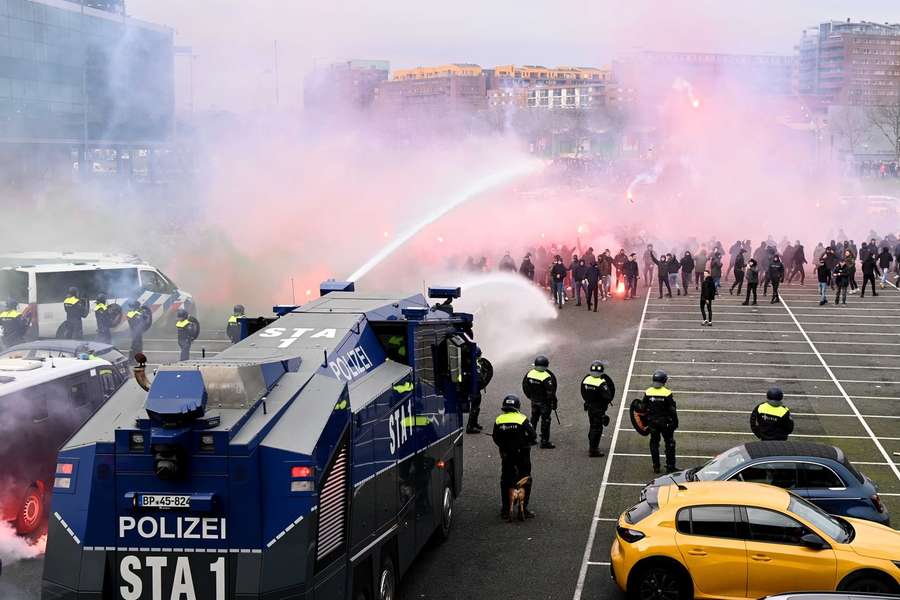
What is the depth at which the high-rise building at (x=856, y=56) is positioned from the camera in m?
136

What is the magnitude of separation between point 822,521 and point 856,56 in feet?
559

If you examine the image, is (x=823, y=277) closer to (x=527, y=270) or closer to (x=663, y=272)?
(x=663, y=272)

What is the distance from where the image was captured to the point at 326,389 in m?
8.50

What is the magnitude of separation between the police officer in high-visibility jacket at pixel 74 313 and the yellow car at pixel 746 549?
54.0 ft

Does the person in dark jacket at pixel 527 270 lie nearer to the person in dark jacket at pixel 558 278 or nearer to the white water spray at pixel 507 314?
the white water spray at pixel 507 314

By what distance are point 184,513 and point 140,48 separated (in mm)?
29912

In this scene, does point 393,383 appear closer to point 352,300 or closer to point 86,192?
point 352,300

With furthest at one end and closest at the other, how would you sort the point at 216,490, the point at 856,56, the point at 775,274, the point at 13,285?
the point at 856,56
the point at 775,274
the point at 13,285
the point at 216,490

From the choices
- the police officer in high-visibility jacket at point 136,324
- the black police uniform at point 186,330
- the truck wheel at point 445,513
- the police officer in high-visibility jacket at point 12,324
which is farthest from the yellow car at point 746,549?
the police officer in high-visibility jacket at point 12,324

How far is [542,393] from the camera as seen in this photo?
16453 mm

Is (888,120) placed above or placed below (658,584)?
above

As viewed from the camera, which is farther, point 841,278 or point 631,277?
point 631,277

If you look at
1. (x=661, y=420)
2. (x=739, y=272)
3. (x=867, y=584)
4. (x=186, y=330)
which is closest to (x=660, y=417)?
(x=661, y=420)

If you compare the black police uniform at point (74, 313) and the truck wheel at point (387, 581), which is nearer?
the truck wheel at point (387, 581)
